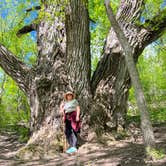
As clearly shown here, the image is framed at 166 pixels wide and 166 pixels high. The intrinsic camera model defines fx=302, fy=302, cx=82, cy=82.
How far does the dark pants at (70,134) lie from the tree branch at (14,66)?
1.64 m

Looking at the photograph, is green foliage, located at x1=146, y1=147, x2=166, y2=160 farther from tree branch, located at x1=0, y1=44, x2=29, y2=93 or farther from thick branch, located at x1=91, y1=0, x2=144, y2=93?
tree branch, located at x1=0, y1=44, x2=29, y2=93

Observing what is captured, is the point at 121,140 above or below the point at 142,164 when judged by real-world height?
above

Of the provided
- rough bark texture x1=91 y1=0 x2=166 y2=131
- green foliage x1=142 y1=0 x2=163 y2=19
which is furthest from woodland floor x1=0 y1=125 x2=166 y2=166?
green foliage x1=142 y1=0 x2=163 y2=19

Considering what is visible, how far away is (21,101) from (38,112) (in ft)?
60.0

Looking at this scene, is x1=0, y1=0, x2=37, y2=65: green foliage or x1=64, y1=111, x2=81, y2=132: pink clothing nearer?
x1=64, y1=111, x2=81, y2=132: pink clothing

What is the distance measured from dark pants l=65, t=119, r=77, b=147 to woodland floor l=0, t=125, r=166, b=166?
24cm

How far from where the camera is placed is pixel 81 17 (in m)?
8.01

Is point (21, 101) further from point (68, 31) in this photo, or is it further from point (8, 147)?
point (68, 31)

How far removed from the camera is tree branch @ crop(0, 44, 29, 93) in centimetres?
822

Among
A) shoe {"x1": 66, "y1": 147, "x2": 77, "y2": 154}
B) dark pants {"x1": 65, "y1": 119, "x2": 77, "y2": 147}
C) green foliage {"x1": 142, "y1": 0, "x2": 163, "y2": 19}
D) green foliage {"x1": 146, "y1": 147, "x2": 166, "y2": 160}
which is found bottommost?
green foliage {"x1": 146, "y1": 147, "x2": 166, "y2": 160}

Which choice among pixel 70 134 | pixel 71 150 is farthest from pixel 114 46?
pixel 71 150

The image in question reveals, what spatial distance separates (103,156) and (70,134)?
1362 millimetres

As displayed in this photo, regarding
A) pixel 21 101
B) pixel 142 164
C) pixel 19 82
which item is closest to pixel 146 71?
pixel 21 101

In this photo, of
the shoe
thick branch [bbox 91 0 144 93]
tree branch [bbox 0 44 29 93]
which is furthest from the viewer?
thick branch [bbox 91 0 144 93]
